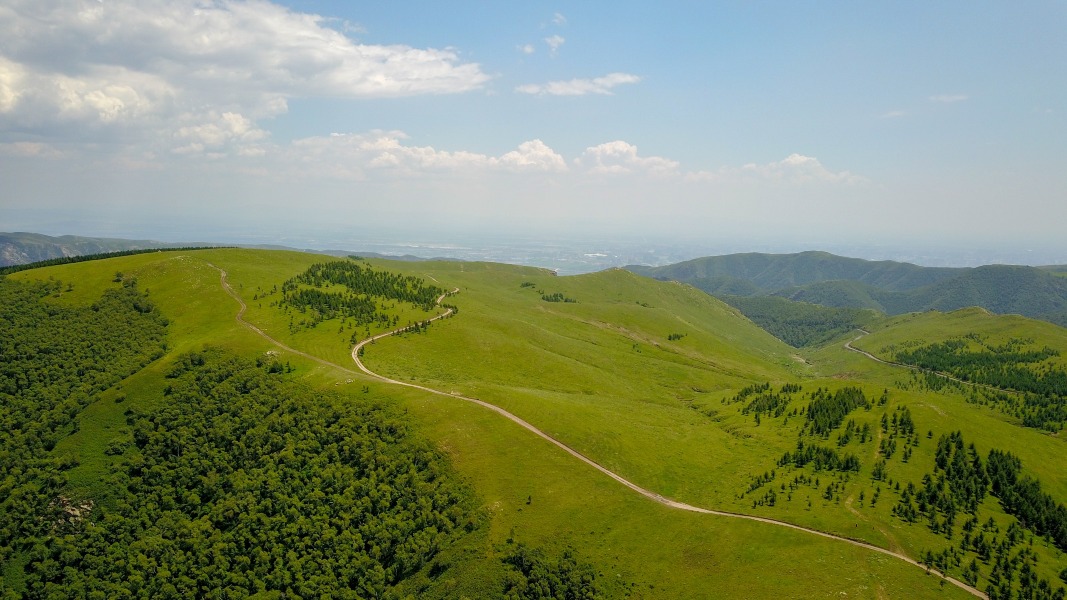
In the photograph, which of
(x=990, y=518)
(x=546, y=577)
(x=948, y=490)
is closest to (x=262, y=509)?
(x=546, y=577)

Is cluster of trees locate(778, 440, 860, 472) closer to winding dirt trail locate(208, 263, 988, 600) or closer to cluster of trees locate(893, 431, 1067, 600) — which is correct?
cluster of trees locate(893, 431, 1067, 600)

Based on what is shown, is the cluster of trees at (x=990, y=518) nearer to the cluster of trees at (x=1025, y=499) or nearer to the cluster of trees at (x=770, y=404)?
the cluster of trees at (x=1025, y=499)

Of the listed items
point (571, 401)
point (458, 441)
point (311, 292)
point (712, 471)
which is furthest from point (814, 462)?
point (311, 292)

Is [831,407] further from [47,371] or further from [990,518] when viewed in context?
[47,371]

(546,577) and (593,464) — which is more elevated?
(593,464)

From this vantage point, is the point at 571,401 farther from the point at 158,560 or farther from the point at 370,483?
the point at 158,560

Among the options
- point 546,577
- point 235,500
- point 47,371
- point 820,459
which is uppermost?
point 47,371

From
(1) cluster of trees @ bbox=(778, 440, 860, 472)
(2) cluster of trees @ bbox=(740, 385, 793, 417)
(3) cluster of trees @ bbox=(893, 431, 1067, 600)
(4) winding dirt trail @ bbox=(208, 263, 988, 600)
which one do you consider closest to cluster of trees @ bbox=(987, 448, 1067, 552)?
(3) cluster of trees @ bbox=(893, 431, 1067, 600)

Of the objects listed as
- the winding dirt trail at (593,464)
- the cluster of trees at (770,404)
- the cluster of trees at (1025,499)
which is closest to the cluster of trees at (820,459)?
the cluster of trees at (1025,499)
